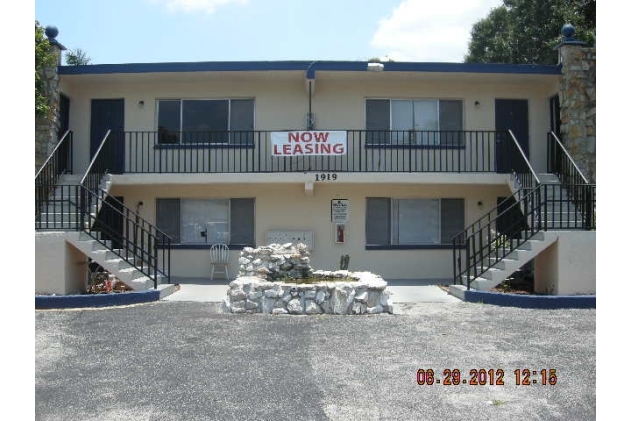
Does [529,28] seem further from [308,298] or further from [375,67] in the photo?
[308,298]

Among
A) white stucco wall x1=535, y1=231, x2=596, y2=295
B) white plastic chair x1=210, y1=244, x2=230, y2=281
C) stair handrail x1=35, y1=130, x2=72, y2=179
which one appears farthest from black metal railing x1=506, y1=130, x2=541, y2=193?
stair handrail x1=35, y1=130, x2=72, y2=179

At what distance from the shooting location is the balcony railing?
45.6 feet

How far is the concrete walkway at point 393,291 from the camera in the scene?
35.1 ft

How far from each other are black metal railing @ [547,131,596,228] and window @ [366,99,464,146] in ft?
7.42

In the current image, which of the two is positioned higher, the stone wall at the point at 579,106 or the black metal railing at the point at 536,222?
the stone wall at the point at 579,106

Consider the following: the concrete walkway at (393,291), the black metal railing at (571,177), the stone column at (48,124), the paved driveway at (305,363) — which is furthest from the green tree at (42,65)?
the black metal railing at (571,177)

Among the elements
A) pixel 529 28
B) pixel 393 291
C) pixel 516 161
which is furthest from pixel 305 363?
pixel 529 28

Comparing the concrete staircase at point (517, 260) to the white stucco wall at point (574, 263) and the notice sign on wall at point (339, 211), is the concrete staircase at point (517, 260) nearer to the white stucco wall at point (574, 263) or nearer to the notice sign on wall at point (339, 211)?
the white stucco wall at point (574, 263)

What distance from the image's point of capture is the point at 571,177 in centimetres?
1281

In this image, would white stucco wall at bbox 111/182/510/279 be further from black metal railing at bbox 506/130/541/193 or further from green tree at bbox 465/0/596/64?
green tree at bbox 465/0/596/64

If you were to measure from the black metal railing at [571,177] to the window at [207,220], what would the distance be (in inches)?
296
